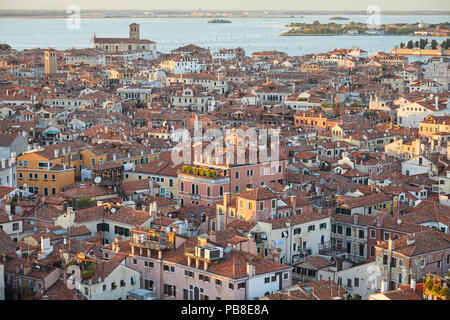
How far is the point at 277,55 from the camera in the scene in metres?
35.9

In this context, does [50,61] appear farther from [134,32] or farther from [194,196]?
[194,196]

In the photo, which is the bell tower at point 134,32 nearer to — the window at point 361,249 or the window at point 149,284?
the window at point 361,249

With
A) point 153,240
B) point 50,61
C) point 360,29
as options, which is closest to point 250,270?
point 153,240

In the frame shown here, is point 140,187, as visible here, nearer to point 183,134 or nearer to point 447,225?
point 447,225

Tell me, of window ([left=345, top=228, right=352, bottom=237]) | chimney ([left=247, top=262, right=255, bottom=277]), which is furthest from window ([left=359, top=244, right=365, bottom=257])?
chimney ([left=247, top=262, right=255, bottom=277])

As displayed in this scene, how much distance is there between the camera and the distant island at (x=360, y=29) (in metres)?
33.1

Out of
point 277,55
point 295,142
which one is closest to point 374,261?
point 295,142

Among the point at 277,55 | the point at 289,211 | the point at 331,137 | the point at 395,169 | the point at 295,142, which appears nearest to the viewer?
the point at 289,211

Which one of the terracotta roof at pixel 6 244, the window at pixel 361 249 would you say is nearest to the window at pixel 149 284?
the terracotta roof at pixel 6 244

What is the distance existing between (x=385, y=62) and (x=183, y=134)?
2127cm

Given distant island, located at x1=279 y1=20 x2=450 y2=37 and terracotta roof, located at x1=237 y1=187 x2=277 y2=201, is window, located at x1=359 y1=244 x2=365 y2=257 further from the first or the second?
distant island, located at x1=279 y1=20 x2=450 y2=37

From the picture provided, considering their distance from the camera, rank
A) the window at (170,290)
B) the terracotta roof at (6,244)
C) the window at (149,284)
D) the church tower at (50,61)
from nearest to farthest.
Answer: the window at (170,290) → the window at (149,284) → the terracotta roof at (6,244) → the church tower at (50,61)

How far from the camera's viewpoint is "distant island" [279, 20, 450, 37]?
109 feet

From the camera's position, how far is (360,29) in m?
49.0
